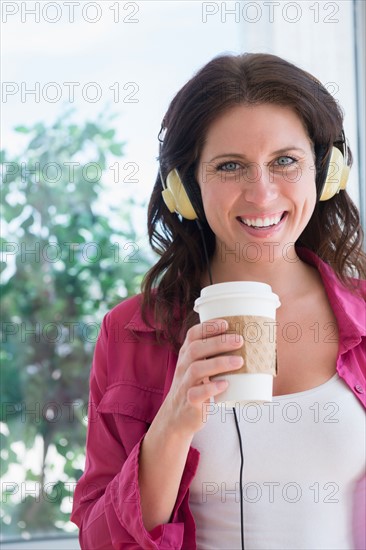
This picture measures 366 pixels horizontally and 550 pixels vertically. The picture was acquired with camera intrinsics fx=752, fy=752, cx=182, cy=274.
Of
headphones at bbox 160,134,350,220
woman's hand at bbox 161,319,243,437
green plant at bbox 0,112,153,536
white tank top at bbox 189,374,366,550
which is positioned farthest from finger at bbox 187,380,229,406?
green plant at bbox 0,112,153,536

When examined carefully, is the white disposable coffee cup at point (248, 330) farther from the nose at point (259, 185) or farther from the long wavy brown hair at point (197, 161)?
the long wavy brown hair at point (197, 161)

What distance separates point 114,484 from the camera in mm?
1371

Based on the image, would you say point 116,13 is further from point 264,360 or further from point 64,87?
point 264,360

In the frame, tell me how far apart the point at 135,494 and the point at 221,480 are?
17 cm

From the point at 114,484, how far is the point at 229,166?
628 mm

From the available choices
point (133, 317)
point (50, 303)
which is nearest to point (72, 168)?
point (50, 303)

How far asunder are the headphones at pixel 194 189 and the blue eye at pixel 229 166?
0.08m

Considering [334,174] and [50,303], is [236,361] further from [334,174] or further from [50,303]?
[50,303]

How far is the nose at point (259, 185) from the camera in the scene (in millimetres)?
1363

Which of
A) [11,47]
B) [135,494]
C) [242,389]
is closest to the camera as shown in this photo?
[242,389]

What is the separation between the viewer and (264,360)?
1.10 metres

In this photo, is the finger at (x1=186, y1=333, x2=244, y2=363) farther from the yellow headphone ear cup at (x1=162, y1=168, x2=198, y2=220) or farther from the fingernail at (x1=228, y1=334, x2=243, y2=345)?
the yellow headphone ear cup at (x1=162, y1=168, x2=198, y2=220)

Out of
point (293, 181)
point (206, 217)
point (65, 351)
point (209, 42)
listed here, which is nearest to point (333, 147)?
point (293, 181)

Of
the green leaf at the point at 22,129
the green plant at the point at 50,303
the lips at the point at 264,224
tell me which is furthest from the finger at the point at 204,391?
the green leaf at the point at 22,129
